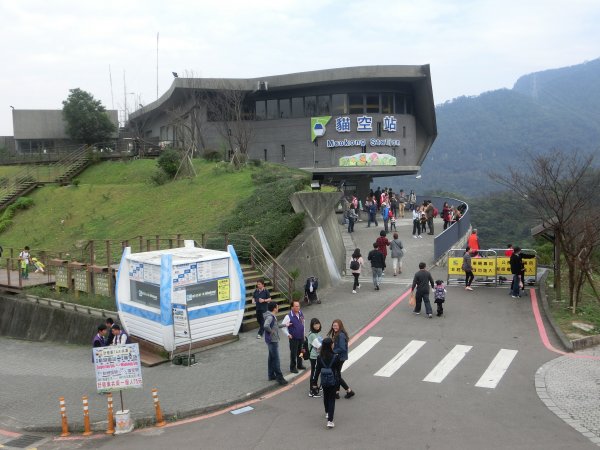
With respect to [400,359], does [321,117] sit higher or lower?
higher

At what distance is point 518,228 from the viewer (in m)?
60.3

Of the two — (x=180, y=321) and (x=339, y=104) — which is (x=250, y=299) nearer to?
(x=180, y=321)

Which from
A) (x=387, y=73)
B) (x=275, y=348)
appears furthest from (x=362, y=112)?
(x=275, y=348)

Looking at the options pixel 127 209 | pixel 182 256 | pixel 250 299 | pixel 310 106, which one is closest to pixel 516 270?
pixel 250 299

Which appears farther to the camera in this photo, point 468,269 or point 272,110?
point 272,110

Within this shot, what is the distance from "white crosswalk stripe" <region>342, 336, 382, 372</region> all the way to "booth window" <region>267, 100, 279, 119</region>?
31653 mm

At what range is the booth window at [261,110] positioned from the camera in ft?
148

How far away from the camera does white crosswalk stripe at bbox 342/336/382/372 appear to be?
13.3 m

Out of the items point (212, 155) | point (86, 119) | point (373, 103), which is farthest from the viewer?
point (86, 119)

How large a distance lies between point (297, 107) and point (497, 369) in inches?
1323

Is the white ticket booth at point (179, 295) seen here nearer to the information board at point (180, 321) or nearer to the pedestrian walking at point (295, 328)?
the information board at point (180, 321)

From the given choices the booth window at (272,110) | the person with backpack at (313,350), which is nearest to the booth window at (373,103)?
the booth window at (272,110)

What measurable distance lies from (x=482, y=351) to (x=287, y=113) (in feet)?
108

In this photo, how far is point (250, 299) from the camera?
1756 centimetres
